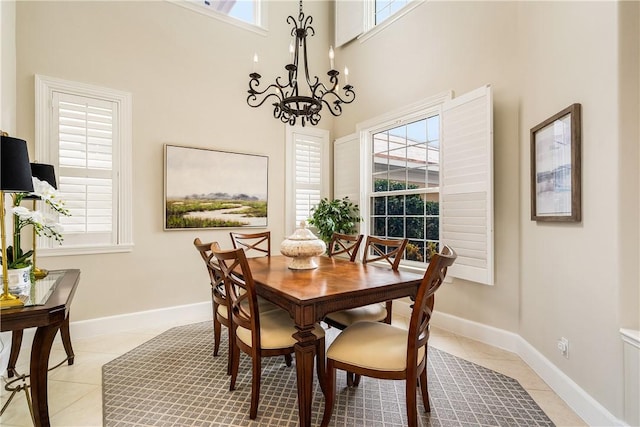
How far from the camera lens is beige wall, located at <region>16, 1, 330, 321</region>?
304 cm

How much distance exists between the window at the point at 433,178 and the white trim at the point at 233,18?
191 centimetres

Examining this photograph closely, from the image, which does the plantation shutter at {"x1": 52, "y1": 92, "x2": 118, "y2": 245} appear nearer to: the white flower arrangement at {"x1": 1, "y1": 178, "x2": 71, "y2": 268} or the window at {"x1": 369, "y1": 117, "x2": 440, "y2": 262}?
Result: the white flower arrangement at {"x1": 1, "y1": 178, "x2": 71, "y2": 268}

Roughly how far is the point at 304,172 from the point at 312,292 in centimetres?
305

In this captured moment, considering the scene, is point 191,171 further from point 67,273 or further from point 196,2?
point 196,2

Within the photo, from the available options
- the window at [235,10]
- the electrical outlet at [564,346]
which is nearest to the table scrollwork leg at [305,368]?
the electrical outlet at [564,346]

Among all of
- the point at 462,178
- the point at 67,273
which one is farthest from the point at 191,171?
the point at 462,178

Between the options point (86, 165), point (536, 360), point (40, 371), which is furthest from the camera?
point (86, 165)

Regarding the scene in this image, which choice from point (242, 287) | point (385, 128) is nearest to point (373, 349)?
point (242, 287)

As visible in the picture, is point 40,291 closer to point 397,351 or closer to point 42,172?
point 42,172

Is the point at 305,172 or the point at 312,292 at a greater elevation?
the point at 305,172

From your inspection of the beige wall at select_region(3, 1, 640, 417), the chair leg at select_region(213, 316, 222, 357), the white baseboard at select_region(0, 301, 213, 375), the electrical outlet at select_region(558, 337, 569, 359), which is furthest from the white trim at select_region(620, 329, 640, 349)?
the white baseboard at select_region(0, 301, 213, 375)

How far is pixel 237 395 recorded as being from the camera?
212 cm

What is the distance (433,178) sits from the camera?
11.5 feet

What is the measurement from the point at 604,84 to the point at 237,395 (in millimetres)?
2918
